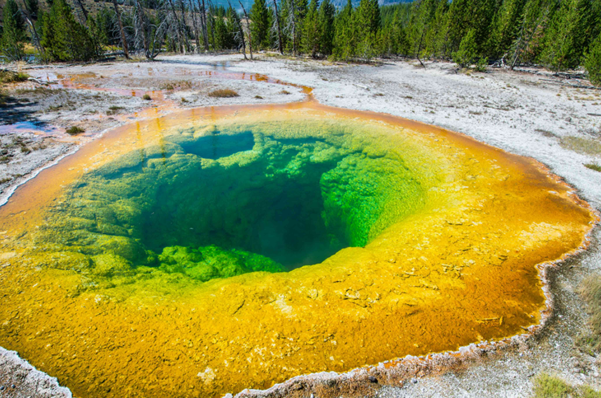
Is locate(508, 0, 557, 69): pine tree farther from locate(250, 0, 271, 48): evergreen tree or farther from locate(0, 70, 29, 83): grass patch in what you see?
locate(0, 70, 29, 83): grass patch

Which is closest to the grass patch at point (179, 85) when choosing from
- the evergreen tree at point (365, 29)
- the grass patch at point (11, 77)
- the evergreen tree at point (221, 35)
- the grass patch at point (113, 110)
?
the grass patch at point (113, 110)

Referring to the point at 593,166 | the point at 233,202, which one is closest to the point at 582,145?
the point at 593,166

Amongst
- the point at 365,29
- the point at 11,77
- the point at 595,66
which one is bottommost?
the point at 11,77

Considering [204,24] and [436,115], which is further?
[204,24]

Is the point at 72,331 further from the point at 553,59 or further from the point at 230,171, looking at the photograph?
the point at 553,59

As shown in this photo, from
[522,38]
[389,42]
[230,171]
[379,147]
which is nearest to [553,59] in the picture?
[522,38]

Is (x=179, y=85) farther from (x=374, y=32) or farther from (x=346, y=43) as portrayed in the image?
(x=374, y=32)
